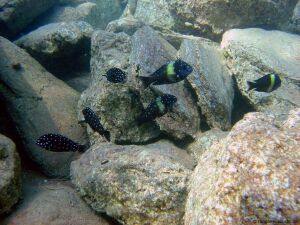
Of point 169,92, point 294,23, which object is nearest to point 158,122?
point 169,92

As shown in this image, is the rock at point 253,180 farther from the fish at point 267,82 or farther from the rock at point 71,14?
the rock at point 71,14

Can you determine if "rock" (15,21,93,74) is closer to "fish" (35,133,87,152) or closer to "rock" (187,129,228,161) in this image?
"fish" (35,133,87,152)

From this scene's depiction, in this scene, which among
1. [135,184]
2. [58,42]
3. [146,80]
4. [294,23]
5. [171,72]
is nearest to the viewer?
[135,184]

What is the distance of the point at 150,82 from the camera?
443 centimetres

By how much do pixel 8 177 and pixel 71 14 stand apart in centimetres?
831

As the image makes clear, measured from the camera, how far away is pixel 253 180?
2301 mm

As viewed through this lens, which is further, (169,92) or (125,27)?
(125,27)

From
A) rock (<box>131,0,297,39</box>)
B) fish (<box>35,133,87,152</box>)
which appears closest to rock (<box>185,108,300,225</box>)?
fish (<box>35,133,87,152</box>)

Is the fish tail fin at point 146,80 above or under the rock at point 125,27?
above

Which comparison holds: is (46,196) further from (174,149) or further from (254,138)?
(254,138)

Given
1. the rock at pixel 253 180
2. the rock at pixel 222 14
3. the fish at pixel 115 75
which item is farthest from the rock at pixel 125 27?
the rock at pixel 253 180

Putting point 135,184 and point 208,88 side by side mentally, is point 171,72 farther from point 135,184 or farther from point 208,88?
point 135,184

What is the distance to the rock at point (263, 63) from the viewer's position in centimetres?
547

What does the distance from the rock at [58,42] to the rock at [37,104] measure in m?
0.42
